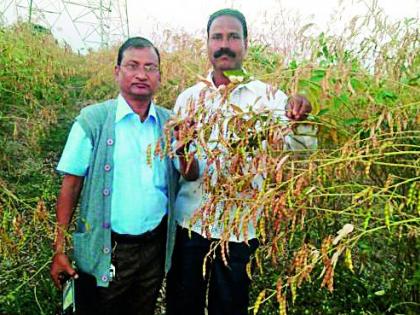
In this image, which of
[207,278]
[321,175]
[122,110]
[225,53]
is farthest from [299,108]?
[207,278]

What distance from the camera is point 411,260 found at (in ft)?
7.48

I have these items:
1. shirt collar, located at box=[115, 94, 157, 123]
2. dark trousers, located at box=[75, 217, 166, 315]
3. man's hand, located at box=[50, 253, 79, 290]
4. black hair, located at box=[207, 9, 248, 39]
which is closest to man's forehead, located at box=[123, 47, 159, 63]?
shirt collar, located at box=[115, 94, 157, 123]

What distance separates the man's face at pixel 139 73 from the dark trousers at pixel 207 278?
21.8 inches

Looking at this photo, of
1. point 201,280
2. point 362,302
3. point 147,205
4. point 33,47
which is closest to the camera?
point 147,205

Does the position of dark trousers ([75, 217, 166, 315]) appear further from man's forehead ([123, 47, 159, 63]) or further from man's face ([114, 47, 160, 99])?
man's forehead ([123, 47, 159, 63])

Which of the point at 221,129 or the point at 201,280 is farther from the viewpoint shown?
the point at 201,280

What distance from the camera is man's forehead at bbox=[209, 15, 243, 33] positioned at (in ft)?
7.41

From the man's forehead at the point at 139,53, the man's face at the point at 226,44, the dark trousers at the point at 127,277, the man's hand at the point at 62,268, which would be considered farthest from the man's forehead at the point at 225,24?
the man's hand at the point at 62,268

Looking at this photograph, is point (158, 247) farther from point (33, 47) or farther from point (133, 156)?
point (33, 47)

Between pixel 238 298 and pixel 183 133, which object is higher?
pixel 183 133

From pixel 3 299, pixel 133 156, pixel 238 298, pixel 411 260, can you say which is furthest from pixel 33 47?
pixel 411 260

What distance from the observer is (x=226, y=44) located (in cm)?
223

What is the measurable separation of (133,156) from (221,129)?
89 centimetres

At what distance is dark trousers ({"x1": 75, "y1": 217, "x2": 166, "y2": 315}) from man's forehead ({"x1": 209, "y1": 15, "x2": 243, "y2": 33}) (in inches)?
29.0
